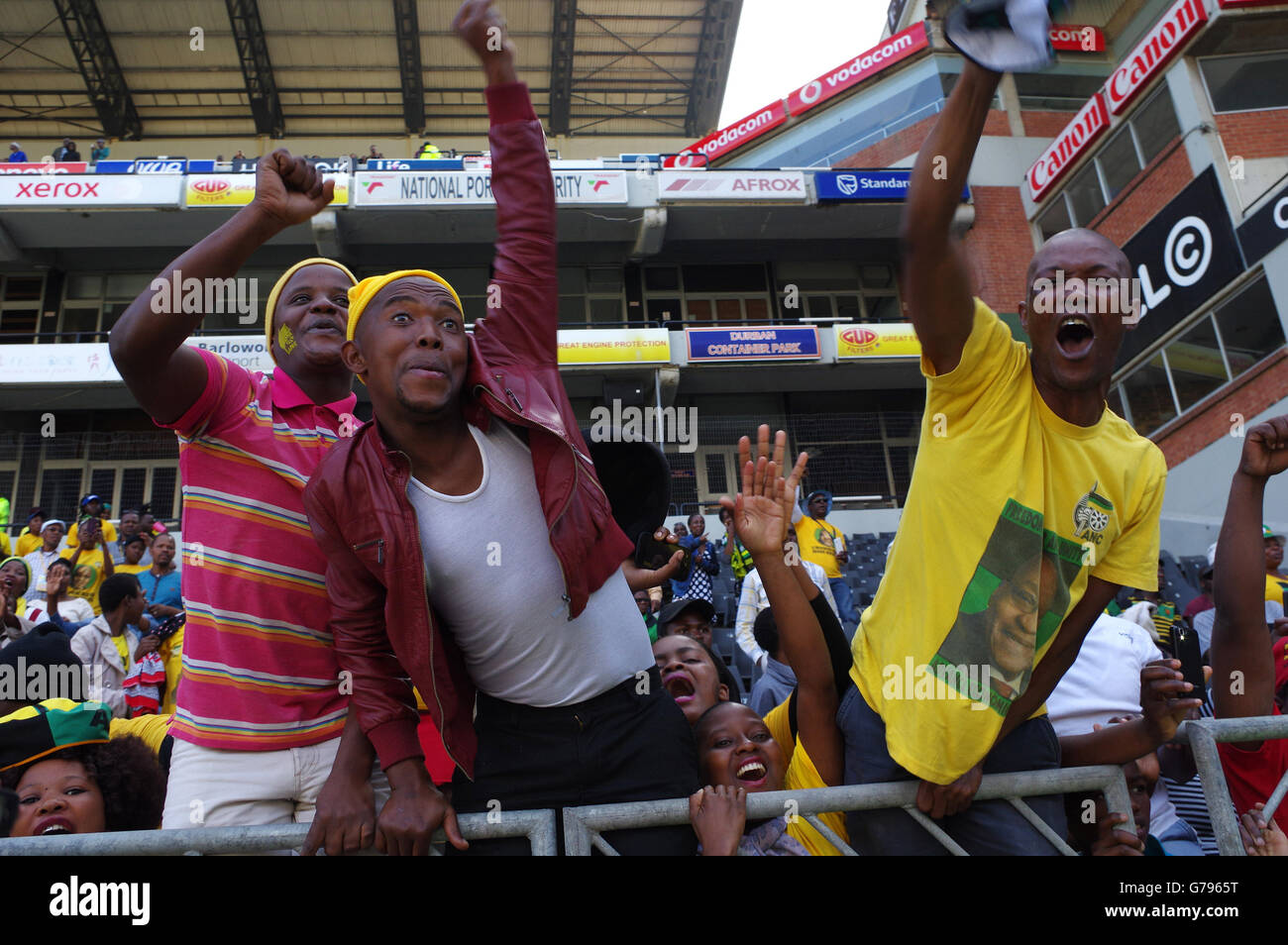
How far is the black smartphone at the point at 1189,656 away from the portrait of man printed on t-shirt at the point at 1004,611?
7.90 ft

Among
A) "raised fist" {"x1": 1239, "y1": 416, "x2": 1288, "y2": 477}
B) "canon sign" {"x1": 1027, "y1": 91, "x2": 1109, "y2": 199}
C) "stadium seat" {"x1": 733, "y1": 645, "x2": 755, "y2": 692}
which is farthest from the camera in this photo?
"canon sign" {"x1": 1027, "y1": 91, "x2": 1109, "y2": 199}

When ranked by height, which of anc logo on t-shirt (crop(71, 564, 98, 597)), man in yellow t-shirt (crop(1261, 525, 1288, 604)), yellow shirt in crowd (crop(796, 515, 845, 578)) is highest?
anc logo on t-shirt (crop(71, 564, 98, 597))

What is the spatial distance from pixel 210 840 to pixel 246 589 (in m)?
0.50

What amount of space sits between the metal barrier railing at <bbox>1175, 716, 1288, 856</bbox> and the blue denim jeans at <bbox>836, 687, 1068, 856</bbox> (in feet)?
1.01

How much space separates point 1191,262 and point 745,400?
794 centimetres

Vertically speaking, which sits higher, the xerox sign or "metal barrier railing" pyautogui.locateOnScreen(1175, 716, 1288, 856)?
the xerox sign

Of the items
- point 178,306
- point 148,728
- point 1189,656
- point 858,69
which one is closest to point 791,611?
point 178,306

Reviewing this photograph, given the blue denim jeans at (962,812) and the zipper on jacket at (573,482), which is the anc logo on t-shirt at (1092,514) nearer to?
the blue denim jeans at (962,812)

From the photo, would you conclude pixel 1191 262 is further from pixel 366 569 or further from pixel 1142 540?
pixel 366 569

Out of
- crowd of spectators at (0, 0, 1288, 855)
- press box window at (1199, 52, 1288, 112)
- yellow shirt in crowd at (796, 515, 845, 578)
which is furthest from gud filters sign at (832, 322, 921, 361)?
crowd of spectators at (0, 0, 1288, 855)

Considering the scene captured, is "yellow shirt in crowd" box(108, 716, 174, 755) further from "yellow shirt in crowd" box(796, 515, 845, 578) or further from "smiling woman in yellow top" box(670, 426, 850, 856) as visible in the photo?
"yellow shirt in crowd" box(796, 515, 845, 578)

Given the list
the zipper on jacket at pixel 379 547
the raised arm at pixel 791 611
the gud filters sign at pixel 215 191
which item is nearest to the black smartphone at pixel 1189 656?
the raised arm at pixel 791 611

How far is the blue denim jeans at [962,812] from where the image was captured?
1900 millimetres

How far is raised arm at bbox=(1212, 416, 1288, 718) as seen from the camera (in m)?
2.29
